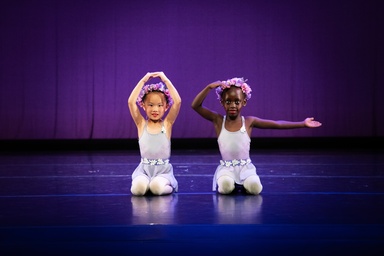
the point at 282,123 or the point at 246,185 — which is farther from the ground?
the point at 282,123

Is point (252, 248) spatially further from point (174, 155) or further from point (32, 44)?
point (32, 44)

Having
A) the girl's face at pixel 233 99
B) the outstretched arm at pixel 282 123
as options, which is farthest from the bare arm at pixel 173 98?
the outstretched arm at pixel 282 123

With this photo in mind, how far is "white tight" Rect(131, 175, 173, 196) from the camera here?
3.81 metres

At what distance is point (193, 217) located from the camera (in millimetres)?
3100

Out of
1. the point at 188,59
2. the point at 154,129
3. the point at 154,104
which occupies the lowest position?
the point at 154,129

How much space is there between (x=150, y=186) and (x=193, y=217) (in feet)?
2.63

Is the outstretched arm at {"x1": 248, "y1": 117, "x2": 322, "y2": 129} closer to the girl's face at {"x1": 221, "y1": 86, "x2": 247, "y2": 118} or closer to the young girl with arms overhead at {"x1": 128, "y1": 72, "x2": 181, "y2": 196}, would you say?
the girl's face at {"x1": 221, "y1": 86, "x2": 247, "y2": 118}

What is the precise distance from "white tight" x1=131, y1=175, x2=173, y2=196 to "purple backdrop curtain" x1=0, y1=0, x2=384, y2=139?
431 centimetres

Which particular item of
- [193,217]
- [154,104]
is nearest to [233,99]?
[154,104]

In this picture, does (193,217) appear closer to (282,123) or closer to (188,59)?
(282,123)

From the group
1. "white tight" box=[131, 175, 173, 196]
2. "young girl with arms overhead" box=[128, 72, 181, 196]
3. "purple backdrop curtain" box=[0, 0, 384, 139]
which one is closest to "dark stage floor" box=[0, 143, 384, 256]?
"white tight" box=[131, 175, 173, 196]

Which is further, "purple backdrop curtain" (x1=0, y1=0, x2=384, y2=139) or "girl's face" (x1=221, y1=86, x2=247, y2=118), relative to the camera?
"purple backdrop curtain" (x1=0, y1=0, x2=384, y2=139)

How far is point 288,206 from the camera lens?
3.41 meters

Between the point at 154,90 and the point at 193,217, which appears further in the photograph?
the point at 154,90
